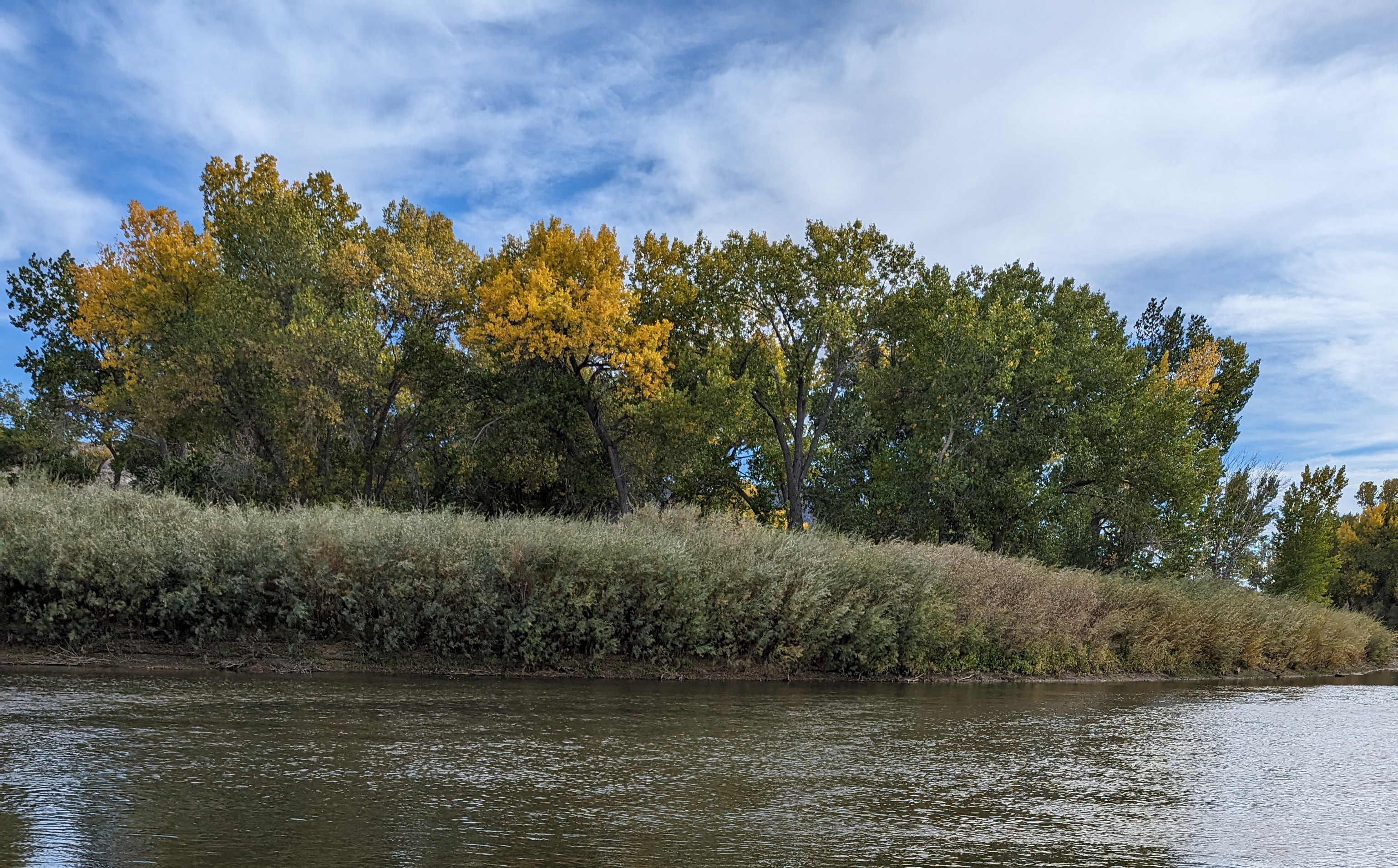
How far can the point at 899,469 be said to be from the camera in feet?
114

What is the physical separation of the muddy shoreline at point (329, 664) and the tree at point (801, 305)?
1959cm

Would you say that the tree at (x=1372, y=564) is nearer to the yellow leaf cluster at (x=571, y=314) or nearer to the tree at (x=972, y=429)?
the tree at (x=972, y=429)

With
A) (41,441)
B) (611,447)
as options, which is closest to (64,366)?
(41,441)

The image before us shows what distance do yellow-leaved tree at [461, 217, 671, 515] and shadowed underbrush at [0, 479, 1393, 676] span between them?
45.4 ft

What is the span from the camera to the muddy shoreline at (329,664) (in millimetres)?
14641

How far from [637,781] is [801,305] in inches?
1213

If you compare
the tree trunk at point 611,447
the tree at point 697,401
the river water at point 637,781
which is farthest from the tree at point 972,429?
the river water at point 637,781

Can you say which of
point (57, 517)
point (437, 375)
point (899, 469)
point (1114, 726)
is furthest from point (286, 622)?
point (899, 469)

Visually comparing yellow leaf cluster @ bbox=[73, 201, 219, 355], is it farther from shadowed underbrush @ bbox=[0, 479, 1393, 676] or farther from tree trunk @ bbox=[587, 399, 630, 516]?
shadowed underbrush @ bbox=[0, 479, 1393, 676]

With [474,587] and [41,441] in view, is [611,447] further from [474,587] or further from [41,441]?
[41,441]

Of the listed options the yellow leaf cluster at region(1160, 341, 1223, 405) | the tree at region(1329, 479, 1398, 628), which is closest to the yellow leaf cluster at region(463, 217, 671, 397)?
the yellow leaf cluster at region(1160, 341, 1223, 405)

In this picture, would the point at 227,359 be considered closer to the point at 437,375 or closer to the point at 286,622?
the point at 437,375

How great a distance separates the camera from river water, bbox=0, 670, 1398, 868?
19.0ft

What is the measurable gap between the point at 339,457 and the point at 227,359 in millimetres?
5156
